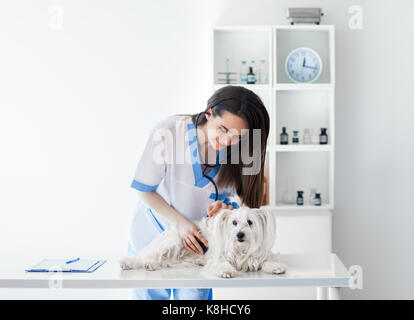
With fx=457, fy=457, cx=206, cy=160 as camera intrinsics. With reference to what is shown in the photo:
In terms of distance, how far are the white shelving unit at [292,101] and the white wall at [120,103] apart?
0.12m

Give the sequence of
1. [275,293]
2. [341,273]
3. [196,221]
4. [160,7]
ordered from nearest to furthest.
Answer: [341,273], [196,221], [275,293], [160,7]

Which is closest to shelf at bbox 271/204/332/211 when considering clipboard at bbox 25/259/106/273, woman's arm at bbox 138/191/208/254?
woman's arm at bbox 138/191/208/254

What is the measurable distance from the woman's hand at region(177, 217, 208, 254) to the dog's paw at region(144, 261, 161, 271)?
145 millimetres

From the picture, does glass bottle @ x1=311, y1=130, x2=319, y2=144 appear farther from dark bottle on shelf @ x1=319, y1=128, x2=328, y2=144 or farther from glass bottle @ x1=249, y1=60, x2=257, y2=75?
glass bottle @ x1=249, y1=60, x2=257, y2=75

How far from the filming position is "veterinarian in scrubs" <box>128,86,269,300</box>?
2117 millimetres

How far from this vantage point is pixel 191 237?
74.7 inches

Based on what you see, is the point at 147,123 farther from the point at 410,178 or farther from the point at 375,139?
the point at 410,178

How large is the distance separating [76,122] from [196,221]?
1413 millimetres

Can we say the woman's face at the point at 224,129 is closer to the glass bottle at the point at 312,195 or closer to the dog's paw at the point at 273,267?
the dog's paw at the point at 273,267

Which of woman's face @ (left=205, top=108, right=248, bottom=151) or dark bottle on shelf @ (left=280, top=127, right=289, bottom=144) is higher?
woman's face @ (left=205, top=108, right=248, bottom=151)

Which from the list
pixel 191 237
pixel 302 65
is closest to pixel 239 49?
pixel 302 65

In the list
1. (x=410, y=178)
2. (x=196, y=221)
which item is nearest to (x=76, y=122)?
(x=196, y=221)

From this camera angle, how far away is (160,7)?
10.0 feet
